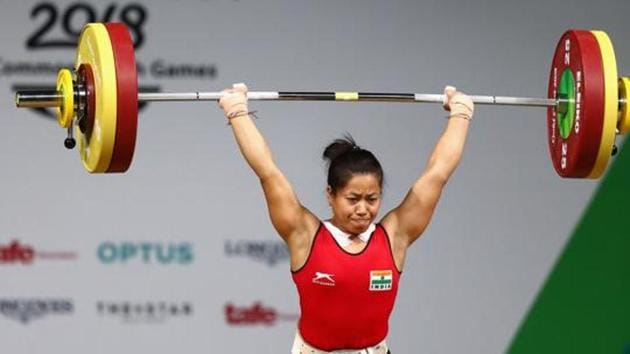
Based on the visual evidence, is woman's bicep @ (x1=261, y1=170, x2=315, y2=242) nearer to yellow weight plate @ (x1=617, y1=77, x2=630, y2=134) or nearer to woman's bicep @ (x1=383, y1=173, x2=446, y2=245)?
woman's bicep @ (x1=383, y1=173, x2=446, y2=245)

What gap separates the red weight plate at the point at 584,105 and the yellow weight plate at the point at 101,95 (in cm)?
151

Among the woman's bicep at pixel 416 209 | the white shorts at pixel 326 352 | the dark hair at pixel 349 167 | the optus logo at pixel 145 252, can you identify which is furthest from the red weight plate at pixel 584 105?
the optus logo at pixel 145 252

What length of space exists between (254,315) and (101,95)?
2.15 m

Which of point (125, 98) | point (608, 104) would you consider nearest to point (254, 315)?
point (125, 98)

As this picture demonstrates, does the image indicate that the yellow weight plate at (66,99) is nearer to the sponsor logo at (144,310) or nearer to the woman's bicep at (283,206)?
the woman's bicep at (283,206)

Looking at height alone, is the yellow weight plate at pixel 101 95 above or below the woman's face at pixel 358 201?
above

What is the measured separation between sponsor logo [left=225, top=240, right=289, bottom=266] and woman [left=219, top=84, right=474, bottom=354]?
71.0 inches

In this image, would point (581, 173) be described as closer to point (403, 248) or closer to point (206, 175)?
point (403, 248)

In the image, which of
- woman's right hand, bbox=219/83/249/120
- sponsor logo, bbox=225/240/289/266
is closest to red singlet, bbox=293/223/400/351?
woman's right hand, bbox=219/83/249/120

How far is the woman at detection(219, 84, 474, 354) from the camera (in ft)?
19.9

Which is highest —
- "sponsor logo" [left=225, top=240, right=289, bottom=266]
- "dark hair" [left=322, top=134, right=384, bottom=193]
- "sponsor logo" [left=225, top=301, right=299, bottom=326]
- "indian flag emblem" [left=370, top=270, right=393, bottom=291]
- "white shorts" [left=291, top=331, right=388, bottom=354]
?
"dark hair" [left=322, top=134, right=384, bottom=193]

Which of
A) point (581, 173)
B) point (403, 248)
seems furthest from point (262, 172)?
point (581, 173)

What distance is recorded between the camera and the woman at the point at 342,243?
6.05 metres

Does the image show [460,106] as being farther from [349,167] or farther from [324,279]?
[324,279]
